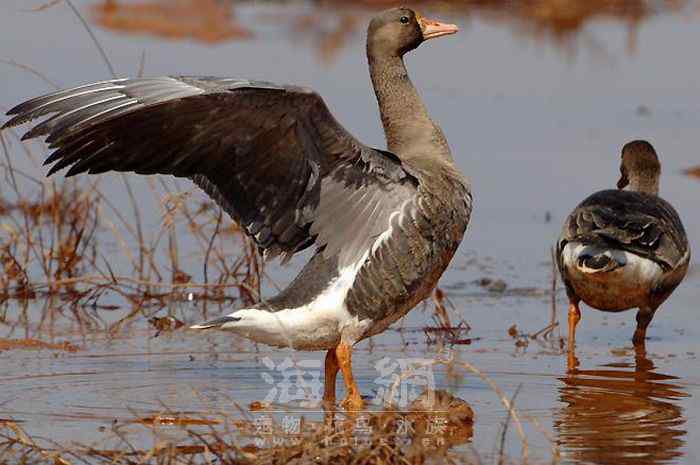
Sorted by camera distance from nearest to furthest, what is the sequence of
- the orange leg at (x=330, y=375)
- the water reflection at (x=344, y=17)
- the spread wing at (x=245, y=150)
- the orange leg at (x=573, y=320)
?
1. the spread wing at (x=245, y=150)
2. the orange leg at (x=330, y=375)
3. the orange leg at (x=573, y=320)
4. the water reflection at (x=344, y=17)

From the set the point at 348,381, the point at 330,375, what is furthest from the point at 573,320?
the point at 348,381

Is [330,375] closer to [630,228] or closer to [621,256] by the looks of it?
[621,256]

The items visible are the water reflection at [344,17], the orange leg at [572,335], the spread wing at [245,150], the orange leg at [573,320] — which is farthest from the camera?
the water reflection at [344,17]

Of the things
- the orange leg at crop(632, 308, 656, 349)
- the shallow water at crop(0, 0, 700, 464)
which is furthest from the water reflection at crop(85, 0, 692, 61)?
the orange leg at crop(632, 308, 656, 349)

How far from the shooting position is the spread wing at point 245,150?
711 cm

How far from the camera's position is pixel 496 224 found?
1284 centimetres

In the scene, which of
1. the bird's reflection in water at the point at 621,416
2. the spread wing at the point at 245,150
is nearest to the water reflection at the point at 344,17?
the bird's reflection in water at the point at 621,416

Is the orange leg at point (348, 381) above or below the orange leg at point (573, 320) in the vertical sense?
below

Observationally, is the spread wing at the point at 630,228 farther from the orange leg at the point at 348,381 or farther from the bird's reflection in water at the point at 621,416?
the orange leg at the point at 348,381

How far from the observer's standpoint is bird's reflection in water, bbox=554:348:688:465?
7.30m

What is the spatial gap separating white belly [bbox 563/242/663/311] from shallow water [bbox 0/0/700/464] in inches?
12.4

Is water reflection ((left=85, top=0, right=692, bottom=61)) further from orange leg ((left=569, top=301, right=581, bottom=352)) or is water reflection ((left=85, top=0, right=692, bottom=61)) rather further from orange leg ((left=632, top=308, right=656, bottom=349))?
orange leg ((left=632, top=308, right=656, bottom=349))

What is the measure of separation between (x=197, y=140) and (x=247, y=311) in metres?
1.02

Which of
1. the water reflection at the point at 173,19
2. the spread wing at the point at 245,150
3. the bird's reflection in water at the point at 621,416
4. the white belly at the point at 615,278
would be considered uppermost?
the water reflection at the point at 173,19
